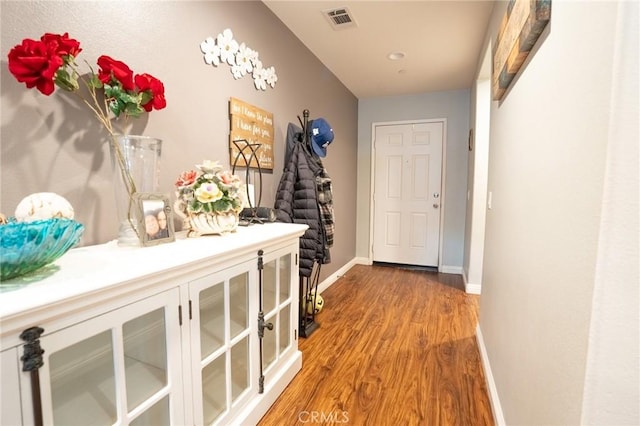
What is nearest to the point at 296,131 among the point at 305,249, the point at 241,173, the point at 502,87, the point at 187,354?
the point at 241,173

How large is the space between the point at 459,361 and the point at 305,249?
4.31 feet

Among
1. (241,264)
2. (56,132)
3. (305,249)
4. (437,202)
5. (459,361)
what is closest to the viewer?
(56,132)

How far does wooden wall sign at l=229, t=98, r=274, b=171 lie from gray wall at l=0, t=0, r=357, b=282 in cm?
6

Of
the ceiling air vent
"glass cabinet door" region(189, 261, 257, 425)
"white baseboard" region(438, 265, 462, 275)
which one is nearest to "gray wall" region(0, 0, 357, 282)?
the ceiling air vent

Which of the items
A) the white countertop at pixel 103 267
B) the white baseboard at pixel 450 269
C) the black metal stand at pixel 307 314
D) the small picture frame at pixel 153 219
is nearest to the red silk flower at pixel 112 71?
the small picture frame at pixel 153 219

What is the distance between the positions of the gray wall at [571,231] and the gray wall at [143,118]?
5.11 ft

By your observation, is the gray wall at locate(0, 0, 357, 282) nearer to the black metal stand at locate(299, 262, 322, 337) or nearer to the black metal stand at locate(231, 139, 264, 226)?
the black metal stand at locate(231, 139, 264, 226)

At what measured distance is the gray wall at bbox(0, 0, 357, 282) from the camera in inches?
38.9

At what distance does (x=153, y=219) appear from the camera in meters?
1.15

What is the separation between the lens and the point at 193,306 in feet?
3.60

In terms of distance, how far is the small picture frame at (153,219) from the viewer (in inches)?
43.8

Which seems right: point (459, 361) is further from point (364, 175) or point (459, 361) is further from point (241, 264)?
point (364, 175)

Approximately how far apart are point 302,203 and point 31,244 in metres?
1.77

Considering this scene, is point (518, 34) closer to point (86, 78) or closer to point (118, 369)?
point (86, 78)
